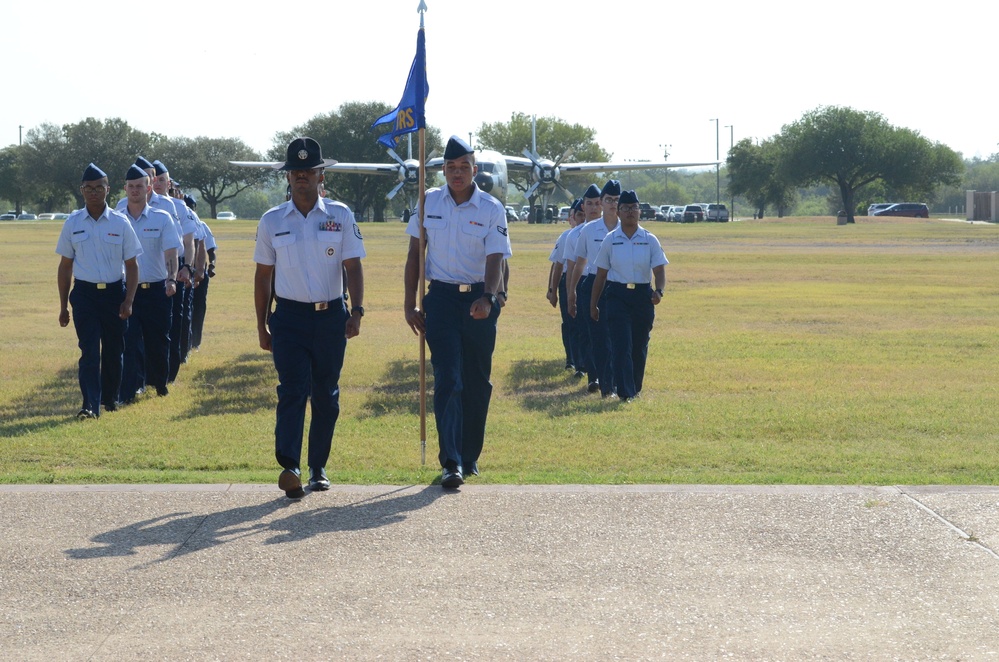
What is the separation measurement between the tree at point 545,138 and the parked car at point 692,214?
111ft

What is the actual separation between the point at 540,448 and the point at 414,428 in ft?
4.03

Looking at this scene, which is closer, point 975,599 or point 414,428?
point 975,599

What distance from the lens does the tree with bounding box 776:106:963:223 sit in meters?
108

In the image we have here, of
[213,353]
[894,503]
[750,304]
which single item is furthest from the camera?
[750,304]

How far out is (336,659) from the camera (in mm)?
4414

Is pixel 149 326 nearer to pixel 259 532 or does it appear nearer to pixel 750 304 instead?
pixel 259 532

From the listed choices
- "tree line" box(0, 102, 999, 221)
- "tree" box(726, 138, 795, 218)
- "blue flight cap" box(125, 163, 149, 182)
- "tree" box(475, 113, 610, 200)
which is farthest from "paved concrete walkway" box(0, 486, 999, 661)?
"tree" box(475, 113, 610, 200)

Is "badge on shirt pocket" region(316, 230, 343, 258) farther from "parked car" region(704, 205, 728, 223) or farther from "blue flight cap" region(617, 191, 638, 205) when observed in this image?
"parked car" region(704, 205, 728, 223)

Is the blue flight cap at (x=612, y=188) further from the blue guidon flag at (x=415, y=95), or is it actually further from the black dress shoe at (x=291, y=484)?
the black dress shoe at (x=291, y=484)

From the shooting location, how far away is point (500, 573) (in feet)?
17.8

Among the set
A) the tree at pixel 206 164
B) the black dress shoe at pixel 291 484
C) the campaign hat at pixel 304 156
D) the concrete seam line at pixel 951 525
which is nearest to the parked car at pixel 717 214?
the tree at pixel 206 164

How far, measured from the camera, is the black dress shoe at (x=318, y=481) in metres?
7.18

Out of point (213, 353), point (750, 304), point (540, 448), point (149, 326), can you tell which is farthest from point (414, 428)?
point (750, 304)

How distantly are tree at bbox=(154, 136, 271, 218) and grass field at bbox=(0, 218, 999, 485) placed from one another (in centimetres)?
9050
